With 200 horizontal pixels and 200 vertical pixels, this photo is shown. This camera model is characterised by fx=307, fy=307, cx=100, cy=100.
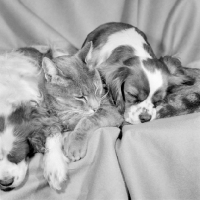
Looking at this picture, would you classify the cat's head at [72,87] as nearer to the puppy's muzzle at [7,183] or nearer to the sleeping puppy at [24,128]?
the sleeping puppy at [24,128]

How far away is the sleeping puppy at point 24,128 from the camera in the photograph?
1417mm

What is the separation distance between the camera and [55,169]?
1.48 meters

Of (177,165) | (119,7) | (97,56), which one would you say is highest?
(119,7)

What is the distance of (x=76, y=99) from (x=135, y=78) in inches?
14.7

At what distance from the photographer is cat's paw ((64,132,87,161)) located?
1.54 metres

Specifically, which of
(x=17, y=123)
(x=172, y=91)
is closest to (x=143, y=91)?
(x=172, y=91)

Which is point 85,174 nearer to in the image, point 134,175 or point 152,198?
point 134,175

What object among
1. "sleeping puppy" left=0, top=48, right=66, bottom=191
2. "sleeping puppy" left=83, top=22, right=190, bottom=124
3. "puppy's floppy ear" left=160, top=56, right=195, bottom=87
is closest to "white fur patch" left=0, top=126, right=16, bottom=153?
"sleeping puppy" left=0, top=48, right=66, bottom=191

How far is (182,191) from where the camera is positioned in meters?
1.50

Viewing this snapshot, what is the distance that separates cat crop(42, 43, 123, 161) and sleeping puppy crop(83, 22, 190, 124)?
0.12 metres

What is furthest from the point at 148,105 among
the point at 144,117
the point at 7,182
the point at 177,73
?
the point at 7,182

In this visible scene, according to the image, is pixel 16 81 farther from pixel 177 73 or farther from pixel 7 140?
pixel 177 73

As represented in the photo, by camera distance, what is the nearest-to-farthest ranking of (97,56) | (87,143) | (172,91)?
1. (87,143)
2. (172,91)
3. (97,56)

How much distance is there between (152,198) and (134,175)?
142 millimetres
